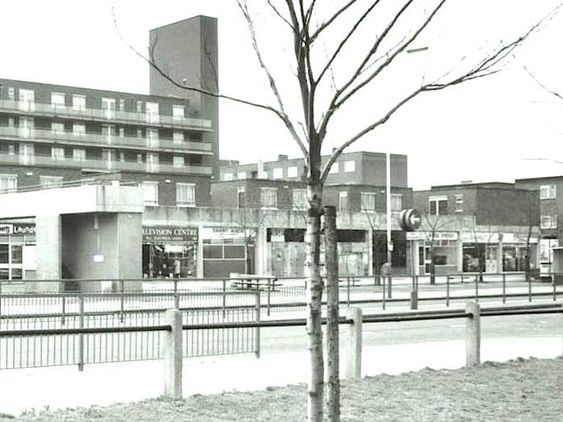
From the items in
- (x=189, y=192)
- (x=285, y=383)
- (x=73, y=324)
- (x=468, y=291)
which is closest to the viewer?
(x=285, y=383)

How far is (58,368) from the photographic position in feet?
39.5

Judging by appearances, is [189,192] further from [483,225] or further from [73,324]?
[73,324]

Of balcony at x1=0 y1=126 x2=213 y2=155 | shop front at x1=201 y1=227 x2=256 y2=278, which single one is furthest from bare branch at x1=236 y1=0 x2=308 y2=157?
balcony at x1=0 y1=126 x2=213 y2=155

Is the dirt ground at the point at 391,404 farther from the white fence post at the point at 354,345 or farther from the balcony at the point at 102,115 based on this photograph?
the balcony at the point at 102,115

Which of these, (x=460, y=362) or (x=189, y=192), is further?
(x=189, y=192)

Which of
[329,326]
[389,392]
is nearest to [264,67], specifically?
[329,326]

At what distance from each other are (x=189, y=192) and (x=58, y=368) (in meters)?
60.3

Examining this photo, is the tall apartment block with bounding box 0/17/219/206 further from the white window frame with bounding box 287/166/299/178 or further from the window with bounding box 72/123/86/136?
the white window frame with bounding box 287/166/299/178

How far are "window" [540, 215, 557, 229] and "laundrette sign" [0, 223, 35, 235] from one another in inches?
2015

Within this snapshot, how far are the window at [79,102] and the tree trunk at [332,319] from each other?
79.6 metres

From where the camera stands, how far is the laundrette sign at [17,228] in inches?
1775

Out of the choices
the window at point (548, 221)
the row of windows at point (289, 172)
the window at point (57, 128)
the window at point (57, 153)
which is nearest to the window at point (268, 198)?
the window at point (57, 153)

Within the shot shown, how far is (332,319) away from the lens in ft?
19.3

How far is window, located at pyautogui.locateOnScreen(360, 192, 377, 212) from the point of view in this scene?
237ft
